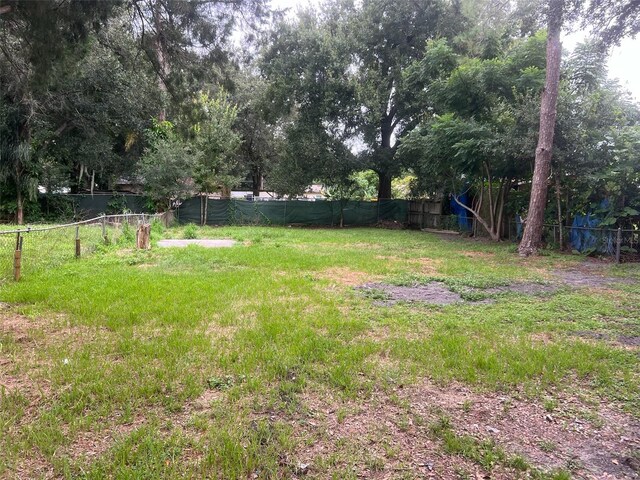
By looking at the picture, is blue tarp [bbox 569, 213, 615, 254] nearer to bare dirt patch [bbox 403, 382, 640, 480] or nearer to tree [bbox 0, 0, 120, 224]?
bare dirt patch [bbox 403, 382, 640, 480]

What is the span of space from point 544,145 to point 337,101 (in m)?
11.0

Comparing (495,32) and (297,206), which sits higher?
(495,32)

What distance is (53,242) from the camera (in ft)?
27.3

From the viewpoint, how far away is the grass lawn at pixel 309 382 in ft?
7.22

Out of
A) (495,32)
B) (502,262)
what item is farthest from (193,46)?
(495,32)

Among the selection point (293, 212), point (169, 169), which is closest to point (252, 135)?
point (293, 212)

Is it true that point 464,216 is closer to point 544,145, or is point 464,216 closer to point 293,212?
point 544,145

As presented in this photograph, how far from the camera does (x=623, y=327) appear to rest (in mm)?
4473

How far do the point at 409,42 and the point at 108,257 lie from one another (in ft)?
56.4

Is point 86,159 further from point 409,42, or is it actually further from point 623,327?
point 623,327

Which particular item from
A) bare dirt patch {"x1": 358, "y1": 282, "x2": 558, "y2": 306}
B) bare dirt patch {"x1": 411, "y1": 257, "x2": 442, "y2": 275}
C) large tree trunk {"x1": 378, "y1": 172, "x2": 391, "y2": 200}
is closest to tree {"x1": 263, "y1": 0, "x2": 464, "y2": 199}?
large tree trunk {"x1": 378, "y1": 172, "x2": 391, "y2": 200}

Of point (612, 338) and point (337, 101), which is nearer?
point (612, 338)

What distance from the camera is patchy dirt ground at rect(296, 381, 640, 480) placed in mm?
2158

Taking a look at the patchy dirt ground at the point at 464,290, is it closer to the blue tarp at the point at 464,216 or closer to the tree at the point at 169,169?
the blue tarp at the point at 464,216
